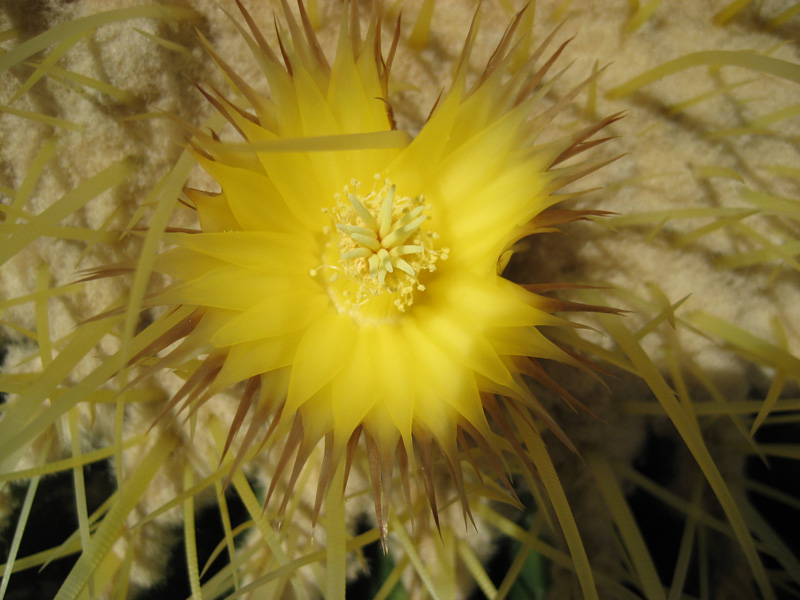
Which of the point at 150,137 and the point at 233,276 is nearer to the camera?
the point at 233,276

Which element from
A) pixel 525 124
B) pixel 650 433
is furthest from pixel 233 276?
pixel 650 433

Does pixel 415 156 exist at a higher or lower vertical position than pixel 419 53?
lower

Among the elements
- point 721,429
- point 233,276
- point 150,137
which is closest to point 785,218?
point 721,429

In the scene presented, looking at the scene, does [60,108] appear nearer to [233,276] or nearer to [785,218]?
[233,276]

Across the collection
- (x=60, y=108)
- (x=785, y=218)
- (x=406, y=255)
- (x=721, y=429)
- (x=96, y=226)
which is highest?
(x=60, y=108)
